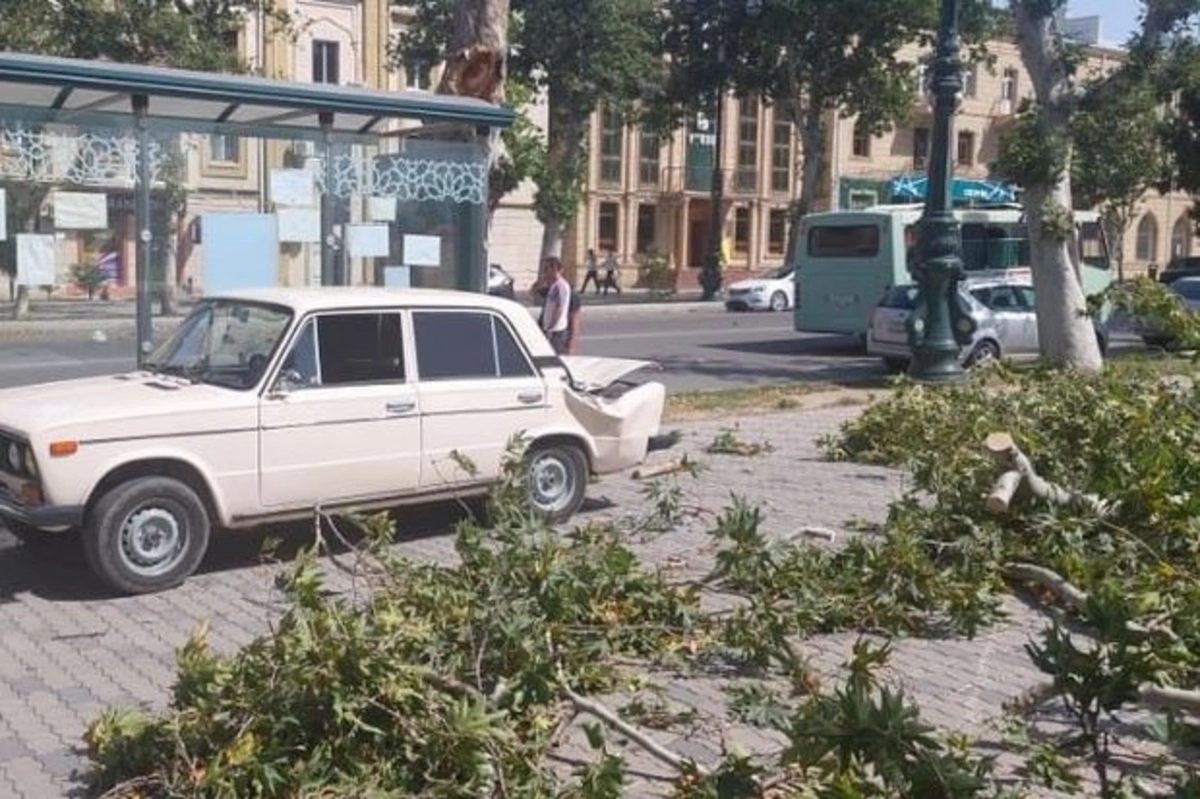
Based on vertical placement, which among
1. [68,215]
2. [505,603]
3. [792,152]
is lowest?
[505,603]

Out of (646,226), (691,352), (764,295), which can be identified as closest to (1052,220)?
(691,352)

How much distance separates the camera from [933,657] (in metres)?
6.69

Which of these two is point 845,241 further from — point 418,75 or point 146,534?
point 146,534

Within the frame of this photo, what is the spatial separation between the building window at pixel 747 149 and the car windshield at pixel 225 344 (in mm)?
50567

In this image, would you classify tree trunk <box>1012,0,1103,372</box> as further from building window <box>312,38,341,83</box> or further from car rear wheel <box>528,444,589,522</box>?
building window <box>312,38,341,83</box>

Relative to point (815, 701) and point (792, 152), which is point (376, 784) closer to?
point (815, 701)

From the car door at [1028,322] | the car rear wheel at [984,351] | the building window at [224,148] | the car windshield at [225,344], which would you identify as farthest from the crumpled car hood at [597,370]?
the car door at [1028,322]

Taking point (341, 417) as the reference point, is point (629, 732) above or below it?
below

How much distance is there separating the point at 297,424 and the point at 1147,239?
2800 inches

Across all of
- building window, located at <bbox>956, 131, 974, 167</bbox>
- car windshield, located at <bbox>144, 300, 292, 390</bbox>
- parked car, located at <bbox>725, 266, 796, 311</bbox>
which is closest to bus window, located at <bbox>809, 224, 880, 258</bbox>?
parked car, located at <bbox>725, 266, 796, 311</bbox>

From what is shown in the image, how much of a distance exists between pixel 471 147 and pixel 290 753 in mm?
8830

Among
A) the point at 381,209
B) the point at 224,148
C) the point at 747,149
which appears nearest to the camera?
the point at 224,148

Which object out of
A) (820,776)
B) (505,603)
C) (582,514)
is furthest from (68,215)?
(820,776)

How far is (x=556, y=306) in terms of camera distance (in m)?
14.9
